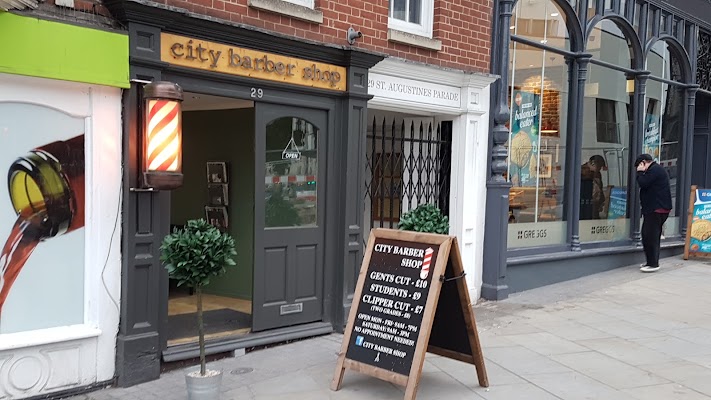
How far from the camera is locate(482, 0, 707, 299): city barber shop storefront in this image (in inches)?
330

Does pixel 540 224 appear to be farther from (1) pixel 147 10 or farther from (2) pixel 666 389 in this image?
(1) pixel 147 10

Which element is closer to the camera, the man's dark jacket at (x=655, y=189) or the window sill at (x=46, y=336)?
the window sill at (x=46, y=336)

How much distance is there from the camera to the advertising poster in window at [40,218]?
14.7ft

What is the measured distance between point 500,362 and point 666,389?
1375 millimetres

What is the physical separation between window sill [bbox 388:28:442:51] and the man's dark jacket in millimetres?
4950

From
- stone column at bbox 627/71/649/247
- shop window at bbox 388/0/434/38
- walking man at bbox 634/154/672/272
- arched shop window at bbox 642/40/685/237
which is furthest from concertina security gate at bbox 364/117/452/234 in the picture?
arched shop window at bbox 642/40/685/237

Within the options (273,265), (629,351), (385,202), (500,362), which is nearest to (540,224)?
(385,202)

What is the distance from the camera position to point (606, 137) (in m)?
10.8

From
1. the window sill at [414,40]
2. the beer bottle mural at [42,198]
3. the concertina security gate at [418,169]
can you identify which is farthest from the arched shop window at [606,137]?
the beer bottle mural at [42,198]

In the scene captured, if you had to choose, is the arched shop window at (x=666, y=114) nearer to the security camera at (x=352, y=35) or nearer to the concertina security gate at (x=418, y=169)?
the concertina security gate at (x=418, y=169)

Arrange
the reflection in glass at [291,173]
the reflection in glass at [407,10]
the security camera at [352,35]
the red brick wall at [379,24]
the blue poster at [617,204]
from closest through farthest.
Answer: the red brick wall at [379,24], the reflection in glass at [291,173], the security camera at [352,35], the reflection in glass at [407,10], the blue poster at [617,204]

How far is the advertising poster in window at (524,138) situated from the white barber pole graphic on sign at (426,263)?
4529 mm

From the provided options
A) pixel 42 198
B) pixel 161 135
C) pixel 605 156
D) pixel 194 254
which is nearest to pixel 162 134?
pixel 161 135

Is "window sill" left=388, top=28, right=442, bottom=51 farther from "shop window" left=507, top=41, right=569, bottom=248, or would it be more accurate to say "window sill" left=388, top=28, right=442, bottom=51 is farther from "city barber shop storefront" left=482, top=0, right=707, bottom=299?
"shop window" left=507, top=41, right=569, bottom=248
